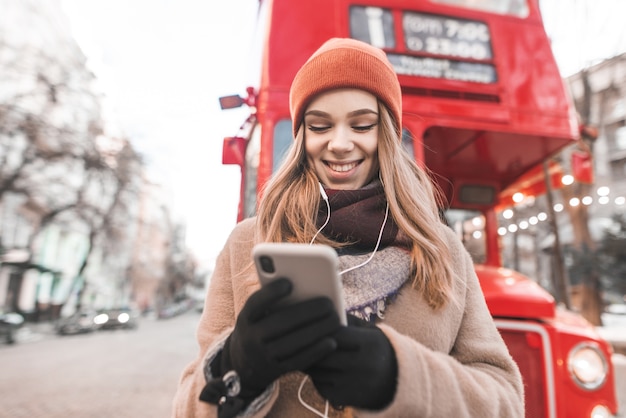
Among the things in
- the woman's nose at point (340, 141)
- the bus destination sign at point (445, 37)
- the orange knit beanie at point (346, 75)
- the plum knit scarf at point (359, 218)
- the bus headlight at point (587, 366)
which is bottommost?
the bus headlight at point (587, 366)

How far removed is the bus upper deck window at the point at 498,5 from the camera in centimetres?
326

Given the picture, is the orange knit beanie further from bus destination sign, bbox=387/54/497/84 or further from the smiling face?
bus destination sign, bbox=387/54/497/84

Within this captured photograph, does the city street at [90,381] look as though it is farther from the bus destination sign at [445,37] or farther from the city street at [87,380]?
the bus destination sign at [445,37]

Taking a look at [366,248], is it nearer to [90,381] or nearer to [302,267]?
[302,267]

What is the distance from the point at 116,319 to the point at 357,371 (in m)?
29.2

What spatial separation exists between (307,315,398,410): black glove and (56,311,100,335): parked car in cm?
2654

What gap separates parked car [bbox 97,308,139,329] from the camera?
25.7m

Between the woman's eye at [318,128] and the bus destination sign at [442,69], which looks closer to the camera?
the woman's eye at [318,128]

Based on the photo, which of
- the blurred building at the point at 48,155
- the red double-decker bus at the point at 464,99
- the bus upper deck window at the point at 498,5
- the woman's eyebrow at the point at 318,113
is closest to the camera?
the woman's eyebrow at the point at 318,113

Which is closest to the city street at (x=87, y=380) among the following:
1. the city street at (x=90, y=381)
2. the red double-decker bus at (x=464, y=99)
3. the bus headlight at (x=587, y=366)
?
the city street at (x=90, y=381)

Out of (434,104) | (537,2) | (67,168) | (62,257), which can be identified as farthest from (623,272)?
(62,257)

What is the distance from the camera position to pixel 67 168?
14.0 metres

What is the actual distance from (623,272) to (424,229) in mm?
15427

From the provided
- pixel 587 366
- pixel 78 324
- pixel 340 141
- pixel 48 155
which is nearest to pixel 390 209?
pixel 340 141
